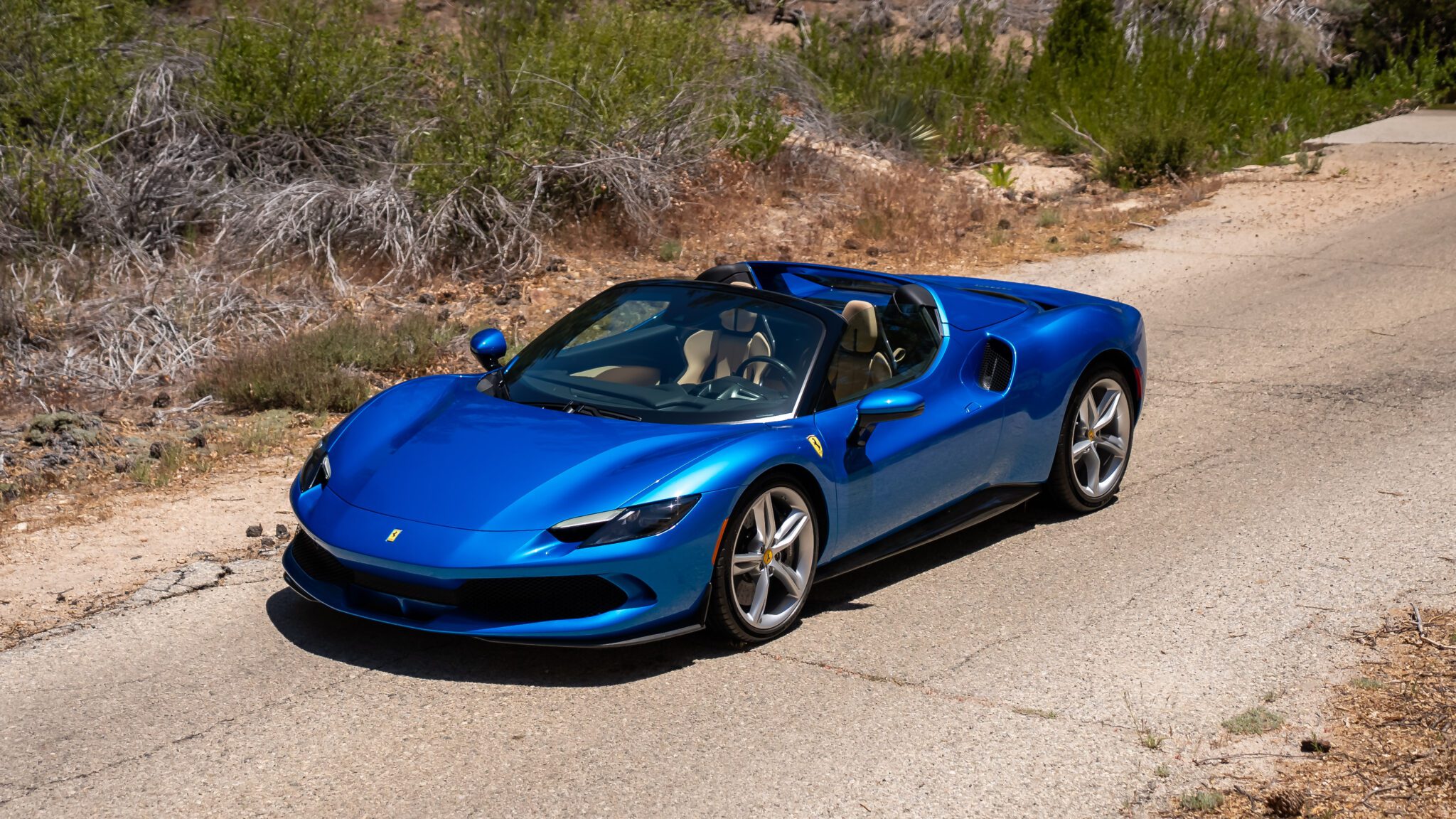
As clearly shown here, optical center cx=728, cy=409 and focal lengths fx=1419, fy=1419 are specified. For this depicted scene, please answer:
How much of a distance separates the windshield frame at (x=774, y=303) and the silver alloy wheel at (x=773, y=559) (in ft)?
1.23

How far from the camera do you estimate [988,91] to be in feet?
62.9

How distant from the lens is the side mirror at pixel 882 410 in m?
5.54

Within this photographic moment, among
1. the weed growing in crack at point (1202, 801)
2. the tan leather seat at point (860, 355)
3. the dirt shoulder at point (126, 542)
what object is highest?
the tan leather seat at point (860, 355)

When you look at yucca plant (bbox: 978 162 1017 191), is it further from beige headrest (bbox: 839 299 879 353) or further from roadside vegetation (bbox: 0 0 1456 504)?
beige headrest (bbox: 839 299 879 353)

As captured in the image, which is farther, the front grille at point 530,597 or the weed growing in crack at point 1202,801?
the front grille at point 530,597

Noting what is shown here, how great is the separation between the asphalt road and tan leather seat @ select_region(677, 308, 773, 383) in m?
1.04

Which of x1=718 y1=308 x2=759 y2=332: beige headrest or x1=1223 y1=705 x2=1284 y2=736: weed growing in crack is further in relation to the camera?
x1=718 y1=308 x2=759 y2=332: beige headrest

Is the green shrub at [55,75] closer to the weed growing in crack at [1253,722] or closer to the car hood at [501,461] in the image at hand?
the car hood at [501,461]

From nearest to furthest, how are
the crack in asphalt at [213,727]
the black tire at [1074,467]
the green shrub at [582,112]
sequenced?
the crack in asphalt at [213,727] → the black tire at [1074,467] → the green shrub at [582,112]

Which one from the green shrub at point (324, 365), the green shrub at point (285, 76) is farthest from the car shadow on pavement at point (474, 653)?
the green shrub at point (285, 76)

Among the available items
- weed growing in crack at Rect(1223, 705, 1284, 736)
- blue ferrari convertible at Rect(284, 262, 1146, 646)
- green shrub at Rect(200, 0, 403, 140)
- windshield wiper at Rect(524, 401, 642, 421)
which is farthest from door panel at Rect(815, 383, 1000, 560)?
green shrub at Rect(200, 0, 403, 140)

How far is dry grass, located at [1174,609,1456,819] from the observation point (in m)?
4.08

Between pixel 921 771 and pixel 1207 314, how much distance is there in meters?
7.92

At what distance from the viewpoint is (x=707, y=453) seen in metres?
5.14
